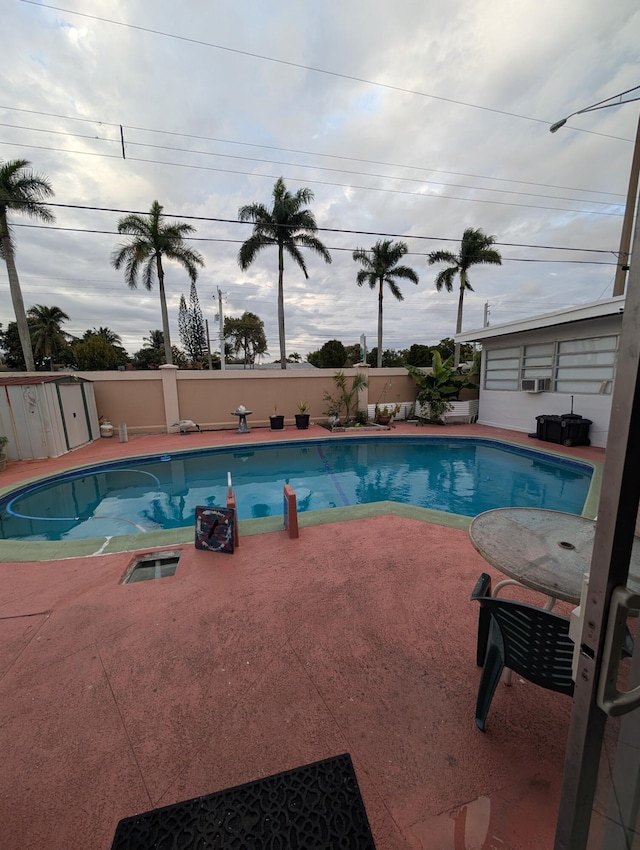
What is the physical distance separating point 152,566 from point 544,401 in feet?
38.7

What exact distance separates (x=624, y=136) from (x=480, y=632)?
14545 millimetres

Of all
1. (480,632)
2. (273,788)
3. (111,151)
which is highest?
(111,151)

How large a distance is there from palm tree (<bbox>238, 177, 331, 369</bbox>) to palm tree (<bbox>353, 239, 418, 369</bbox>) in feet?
14.0

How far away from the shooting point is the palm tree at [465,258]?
19.3m

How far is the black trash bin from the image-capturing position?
9312mm

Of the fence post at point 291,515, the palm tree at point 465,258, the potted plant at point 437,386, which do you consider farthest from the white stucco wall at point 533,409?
the fence post at point 291,515

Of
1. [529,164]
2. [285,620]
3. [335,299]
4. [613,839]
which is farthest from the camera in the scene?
[335,299]

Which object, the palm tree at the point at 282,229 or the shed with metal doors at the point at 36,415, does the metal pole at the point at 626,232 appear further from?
the shed with metal doors at the point at 36,415

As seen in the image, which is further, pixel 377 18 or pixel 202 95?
pixel 202 95

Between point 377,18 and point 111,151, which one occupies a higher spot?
point 377,18

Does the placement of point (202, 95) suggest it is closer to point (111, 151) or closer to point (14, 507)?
point (111, 151)

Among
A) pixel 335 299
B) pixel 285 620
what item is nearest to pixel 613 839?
pixel 285 620

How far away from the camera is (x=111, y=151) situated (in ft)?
24.6

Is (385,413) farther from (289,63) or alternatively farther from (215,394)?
(289,63)
